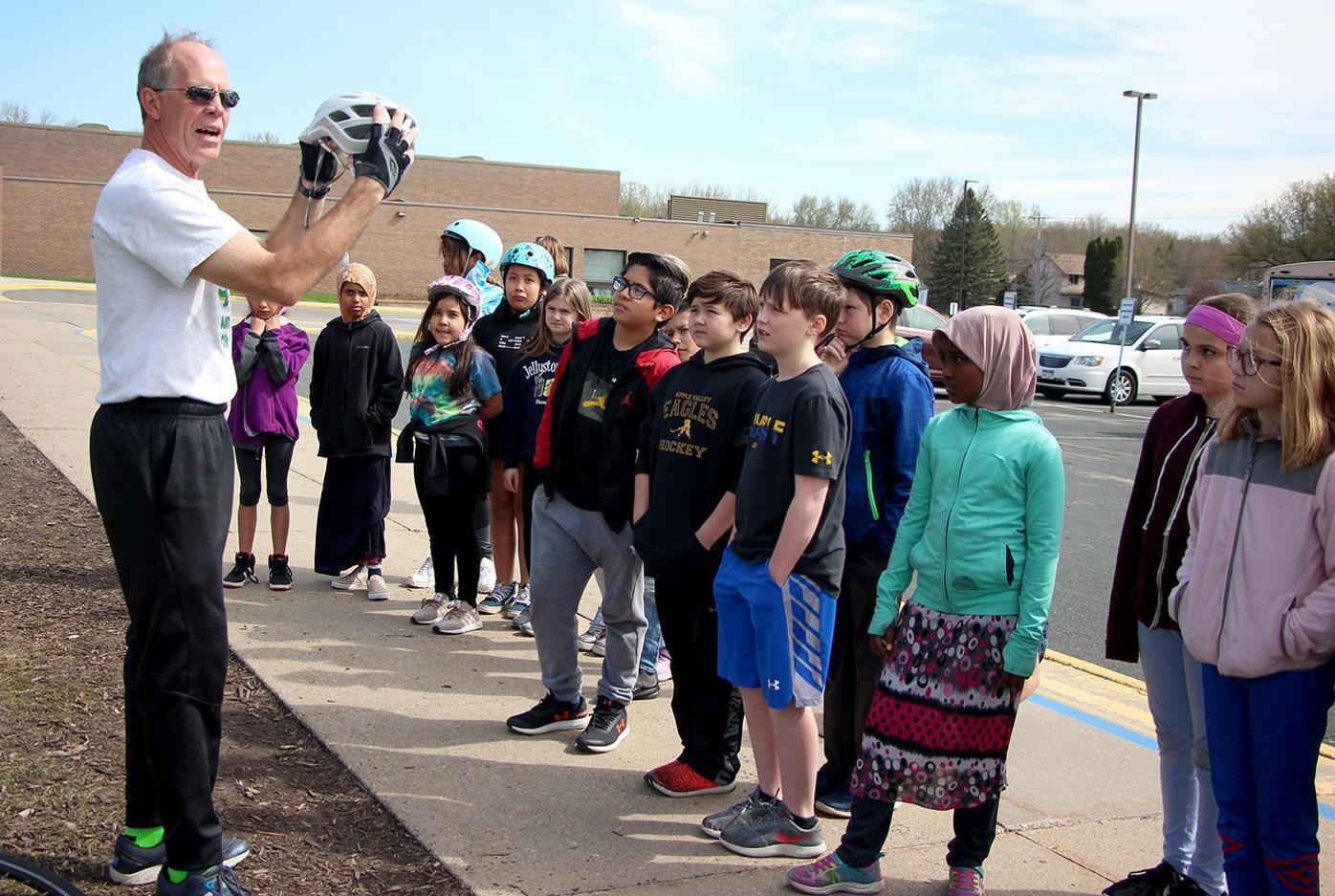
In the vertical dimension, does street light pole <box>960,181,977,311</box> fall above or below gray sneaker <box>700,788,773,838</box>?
above

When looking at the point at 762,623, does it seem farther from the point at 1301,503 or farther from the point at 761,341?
the point at 1301,503

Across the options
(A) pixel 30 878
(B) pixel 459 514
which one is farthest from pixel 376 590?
(A) pixel 30 878

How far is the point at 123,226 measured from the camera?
2.91 metres

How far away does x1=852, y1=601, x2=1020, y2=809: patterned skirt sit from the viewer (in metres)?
3.28

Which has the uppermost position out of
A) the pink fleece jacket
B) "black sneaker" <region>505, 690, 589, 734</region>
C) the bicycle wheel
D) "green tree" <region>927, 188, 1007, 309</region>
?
"green tree" <region>927, 188, 1007, 309</region>

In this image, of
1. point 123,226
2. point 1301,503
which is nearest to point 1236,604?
point 1301,503

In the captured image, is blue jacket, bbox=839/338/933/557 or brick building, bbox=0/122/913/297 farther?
brick building, bbox=0/122/913/297

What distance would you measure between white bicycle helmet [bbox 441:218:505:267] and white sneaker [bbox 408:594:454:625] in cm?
196

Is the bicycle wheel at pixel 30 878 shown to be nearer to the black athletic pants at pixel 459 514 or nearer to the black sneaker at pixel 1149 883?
the black sneaker at pixel 1149 883

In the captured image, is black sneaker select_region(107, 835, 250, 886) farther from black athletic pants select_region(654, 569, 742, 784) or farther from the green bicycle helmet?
the green bicycle helmet

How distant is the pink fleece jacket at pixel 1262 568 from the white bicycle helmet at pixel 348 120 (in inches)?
95.9

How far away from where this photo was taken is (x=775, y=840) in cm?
369

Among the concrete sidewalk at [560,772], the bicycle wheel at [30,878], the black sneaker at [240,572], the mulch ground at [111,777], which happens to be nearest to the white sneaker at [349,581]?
the concrete sidewalk at [560,772]

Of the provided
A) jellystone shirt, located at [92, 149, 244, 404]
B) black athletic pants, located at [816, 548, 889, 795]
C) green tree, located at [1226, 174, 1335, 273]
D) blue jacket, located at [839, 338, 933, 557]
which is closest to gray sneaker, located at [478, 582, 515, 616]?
black athletic pants, located at [816, 548, 889, 795]
